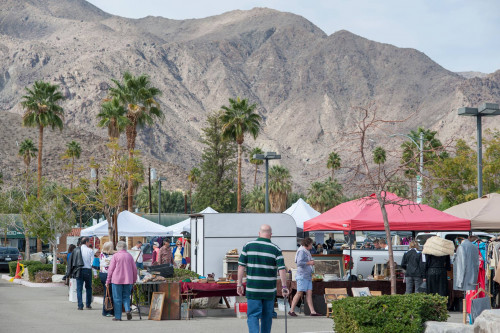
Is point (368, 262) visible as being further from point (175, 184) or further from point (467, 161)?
point (175, 184)

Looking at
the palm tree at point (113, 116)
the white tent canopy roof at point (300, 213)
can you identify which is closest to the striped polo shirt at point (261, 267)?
the white tent canopy roof at point (300, 213)

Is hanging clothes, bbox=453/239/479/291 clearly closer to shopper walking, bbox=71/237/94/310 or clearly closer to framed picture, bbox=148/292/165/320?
framed picture, bbox=148/292/165/320

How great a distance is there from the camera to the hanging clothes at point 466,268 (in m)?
15.1

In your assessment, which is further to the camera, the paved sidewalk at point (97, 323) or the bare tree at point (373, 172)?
the bare tree at point (373, 172)

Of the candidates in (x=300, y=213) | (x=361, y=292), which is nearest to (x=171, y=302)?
(x=361, y=292)

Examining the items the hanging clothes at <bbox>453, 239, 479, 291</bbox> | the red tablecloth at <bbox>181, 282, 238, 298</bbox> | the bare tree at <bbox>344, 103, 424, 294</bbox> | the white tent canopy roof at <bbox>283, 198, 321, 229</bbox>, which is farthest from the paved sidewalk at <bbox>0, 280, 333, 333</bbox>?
the white tent canopy roof at <bbox>283, 198, 321, 229</bbox>

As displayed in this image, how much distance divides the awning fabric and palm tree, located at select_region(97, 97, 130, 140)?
29.0 meters

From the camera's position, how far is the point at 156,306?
55.6 ft

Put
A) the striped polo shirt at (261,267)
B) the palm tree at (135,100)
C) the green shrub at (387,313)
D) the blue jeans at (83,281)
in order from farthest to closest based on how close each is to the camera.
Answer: the palm tree at (135,100)
the blue jeans at (83,281)
the green shrub at (387,313)
the striped polo shirt at (261,267)

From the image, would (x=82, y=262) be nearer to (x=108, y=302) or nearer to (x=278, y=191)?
(x=108, y=302)

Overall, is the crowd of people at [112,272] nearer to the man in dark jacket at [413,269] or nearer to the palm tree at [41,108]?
the man in dark jacket at [413,269]

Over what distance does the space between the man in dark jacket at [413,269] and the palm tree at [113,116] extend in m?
29.9

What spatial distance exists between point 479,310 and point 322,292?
497cm

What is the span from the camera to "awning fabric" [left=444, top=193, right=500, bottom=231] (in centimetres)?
1867
